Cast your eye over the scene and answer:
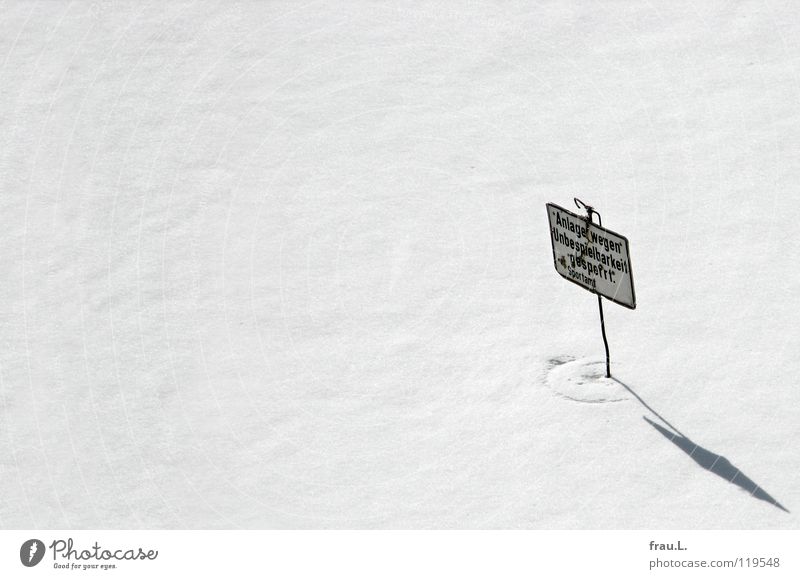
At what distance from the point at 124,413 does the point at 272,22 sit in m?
6.17

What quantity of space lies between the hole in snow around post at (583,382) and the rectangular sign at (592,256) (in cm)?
66

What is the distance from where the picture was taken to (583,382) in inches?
452

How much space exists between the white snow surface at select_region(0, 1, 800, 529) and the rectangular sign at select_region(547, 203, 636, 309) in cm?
74

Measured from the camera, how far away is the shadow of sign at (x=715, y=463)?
10078 mm

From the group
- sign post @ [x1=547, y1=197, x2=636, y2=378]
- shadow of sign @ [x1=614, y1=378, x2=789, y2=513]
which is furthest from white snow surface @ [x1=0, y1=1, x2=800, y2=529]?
sign post @ [x1=547, y1=197, x2=636, y2=378]

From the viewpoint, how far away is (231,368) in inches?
475

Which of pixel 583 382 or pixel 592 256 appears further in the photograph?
pixel 583 382

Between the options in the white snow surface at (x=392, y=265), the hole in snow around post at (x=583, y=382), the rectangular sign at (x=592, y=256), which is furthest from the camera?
the hole in snow around post at (x=583, y=382)

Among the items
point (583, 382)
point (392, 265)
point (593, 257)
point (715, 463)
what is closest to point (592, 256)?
point (593, 257)

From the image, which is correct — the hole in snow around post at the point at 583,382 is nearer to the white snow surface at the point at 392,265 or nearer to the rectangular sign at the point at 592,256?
the white snow surface at the point at 392,265

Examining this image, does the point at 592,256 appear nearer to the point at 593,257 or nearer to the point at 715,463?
the point at 593,257

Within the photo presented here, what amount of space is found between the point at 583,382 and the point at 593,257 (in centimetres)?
99

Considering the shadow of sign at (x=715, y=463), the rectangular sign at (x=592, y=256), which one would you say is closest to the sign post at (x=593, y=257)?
the rectangular sign at (x=592, y=256)

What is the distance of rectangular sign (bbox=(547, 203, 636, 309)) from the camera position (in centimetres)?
1091
